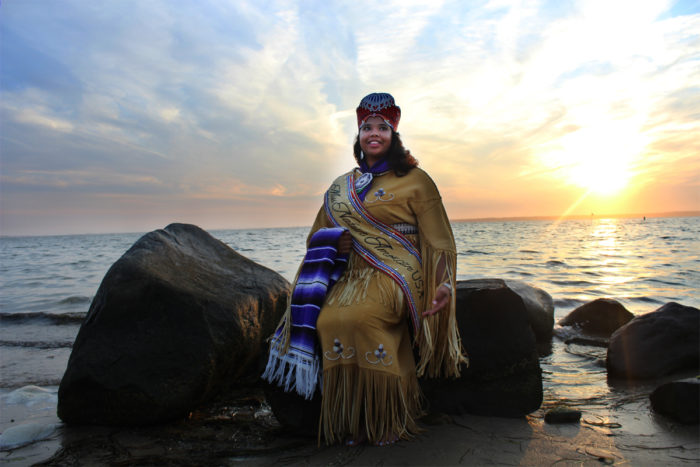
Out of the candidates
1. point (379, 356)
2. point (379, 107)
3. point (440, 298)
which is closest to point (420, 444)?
point (379, 356)

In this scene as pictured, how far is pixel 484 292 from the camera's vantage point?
3234 mm

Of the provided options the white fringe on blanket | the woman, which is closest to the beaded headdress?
the woman

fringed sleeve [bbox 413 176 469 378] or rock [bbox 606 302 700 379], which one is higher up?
fringed sleeve [bbox 413 176 469 378]

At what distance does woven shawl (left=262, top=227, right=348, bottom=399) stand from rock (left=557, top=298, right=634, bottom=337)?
4576 millimetres

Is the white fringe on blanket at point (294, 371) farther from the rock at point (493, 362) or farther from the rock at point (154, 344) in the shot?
the rock at point (493, 362)

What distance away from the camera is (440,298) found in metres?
2.66

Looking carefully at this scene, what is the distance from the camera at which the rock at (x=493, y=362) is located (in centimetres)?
302

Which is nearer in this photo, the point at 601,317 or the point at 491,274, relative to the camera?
the point at 601,317

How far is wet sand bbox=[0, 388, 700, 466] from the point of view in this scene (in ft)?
7.85

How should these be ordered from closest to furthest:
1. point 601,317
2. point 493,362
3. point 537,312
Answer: point 493,362 < point 537,312 < point 601,317

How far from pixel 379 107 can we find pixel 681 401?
2.77m

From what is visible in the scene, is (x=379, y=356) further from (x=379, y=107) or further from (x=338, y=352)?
(x=379, y=107)

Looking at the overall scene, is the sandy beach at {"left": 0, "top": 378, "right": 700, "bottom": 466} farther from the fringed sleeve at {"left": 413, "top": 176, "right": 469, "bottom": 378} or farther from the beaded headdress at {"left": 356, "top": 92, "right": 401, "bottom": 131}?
the beaded headdress at {"left": 356, "top": 92, "right": 401, "bottom": 131}

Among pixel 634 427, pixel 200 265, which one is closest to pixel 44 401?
pixel 200 265
